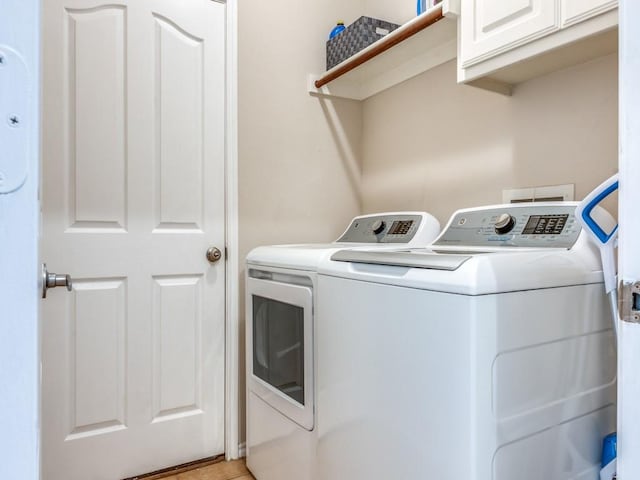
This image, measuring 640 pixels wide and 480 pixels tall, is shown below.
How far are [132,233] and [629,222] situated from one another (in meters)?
1.72

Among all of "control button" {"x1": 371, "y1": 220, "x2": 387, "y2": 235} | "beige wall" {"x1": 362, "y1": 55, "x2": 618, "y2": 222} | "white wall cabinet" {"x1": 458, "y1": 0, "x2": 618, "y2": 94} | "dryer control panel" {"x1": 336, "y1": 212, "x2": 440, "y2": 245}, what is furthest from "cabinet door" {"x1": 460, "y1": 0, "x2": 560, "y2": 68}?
"control button" {"x1": 371, "y1": 220, "x2": 387, "y2": 235}

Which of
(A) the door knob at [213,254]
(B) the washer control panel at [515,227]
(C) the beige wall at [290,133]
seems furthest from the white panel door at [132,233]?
(B) the washer control panel at [515,227]

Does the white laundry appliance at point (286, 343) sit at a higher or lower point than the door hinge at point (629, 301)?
lower

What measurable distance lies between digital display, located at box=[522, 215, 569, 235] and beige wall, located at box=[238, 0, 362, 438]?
45.2 inches

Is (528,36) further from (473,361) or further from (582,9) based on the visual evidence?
(473,361)

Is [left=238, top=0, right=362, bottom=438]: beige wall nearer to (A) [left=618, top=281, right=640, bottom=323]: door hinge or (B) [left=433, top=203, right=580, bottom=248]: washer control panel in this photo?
(B) [left=433, top=203, right=580, bottom=248]: washer control panel

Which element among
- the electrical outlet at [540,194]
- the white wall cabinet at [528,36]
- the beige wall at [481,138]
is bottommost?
the electrical outlet at [540,194]

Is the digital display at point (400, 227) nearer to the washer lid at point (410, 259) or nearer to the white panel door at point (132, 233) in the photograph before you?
the washer lid at point (410, 259)

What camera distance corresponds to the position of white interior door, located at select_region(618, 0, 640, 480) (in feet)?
2.03

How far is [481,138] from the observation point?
5.73 feet

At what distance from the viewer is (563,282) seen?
103 cm

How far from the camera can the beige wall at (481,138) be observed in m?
1.38

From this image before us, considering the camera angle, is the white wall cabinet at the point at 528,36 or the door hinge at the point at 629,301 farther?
the white wall cabinet at the point at 528,36

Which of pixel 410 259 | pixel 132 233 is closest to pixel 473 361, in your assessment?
pixel 410 259
